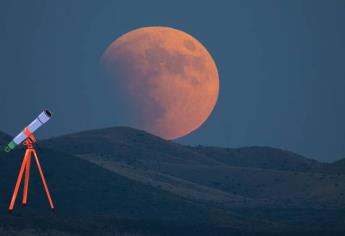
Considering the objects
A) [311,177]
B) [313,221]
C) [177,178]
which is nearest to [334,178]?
[311,177]

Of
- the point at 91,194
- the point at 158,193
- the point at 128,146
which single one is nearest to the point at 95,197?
the point at 91,194

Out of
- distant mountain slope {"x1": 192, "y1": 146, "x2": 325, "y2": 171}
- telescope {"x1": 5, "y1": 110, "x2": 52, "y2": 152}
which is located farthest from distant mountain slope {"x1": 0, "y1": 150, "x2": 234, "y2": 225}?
distant mountain slope {"x1": 192, "y1": 146, "x2": 325, "y2": 171}

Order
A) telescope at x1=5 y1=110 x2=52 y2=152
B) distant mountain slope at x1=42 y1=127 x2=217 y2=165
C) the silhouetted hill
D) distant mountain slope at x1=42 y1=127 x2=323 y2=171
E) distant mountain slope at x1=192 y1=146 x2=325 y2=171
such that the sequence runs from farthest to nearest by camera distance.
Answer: distant mountain slope at x1=192 y1=146 x2=325 y2=171 < distant mountain slope at x1=42 y1=127 x2=323 y2=171 < distant mountain slope at x1=42 y1=127 x2=217 y2=165 < the silhouetted hill < telescope at x1=5 y1=110 x2=52 y2=152

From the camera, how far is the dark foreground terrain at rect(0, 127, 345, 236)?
263 feet

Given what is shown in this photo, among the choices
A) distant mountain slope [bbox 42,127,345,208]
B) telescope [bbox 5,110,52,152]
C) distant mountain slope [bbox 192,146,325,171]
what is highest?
distant mountain slope [bbox 192,146,325,171]

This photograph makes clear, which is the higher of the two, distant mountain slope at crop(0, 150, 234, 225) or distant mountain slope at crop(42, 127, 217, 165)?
distant mountain slope at crop(42, 127, 217, 165)

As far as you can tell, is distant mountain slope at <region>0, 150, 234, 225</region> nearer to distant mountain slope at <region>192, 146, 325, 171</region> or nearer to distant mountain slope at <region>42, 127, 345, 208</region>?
distant mountain slope at <region>42, 127, 345, 208</region>

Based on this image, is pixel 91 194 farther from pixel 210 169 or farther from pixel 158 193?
pixel 210 169

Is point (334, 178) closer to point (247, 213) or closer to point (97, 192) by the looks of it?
point (247, 213)

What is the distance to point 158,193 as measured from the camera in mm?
101250

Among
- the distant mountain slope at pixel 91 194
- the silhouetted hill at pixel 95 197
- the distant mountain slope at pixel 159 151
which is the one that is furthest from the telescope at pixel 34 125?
the distant mountain slope at pixel 159 151

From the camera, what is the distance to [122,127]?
159500 millimetres

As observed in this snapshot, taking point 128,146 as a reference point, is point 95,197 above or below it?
Result: below

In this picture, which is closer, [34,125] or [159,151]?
[34,125]
